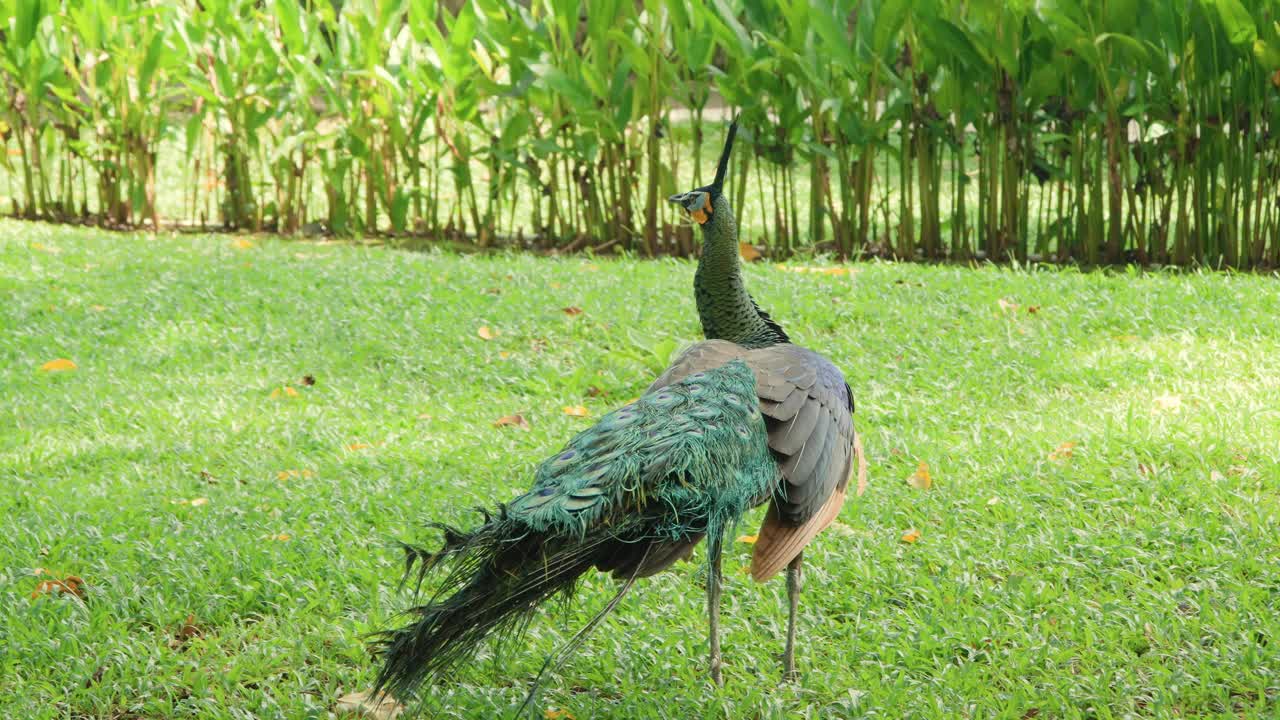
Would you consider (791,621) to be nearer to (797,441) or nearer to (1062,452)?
(797,441)

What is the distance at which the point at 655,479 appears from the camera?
7.79 feet

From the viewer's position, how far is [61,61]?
325 inches

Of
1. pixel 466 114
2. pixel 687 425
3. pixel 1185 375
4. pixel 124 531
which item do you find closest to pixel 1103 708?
pixel 687 425

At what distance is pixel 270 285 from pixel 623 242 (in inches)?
87.9

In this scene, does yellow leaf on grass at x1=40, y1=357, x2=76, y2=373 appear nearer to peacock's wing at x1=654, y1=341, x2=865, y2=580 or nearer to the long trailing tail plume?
peacock's wing at x1=654, y1=341, x2=865, y2=580

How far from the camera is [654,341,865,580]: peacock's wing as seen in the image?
269cm

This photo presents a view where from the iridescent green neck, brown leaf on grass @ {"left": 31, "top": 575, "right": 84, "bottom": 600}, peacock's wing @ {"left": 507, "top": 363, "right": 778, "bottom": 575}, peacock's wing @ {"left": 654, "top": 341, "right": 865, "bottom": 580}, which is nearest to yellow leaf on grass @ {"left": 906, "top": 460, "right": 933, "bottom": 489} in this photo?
the iridescent green neck

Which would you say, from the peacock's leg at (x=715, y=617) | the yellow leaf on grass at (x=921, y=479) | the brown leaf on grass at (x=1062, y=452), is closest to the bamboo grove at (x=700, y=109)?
the brown leaf on grass at (x=1062, y=452)

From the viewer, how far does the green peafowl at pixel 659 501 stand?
91.6 inches

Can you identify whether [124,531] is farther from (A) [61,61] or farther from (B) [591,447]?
(A) [61,61]

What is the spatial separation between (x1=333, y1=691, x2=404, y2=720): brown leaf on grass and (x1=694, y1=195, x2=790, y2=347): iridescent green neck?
1.29 m

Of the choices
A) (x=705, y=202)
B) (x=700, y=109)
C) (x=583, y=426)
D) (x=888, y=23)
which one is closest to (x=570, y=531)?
(x=705, y=202)

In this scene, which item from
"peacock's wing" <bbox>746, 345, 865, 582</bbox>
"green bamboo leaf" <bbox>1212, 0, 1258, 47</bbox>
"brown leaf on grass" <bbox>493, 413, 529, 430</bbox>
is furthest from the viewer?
"green bamboo leaf" <bbox>1212, 0, 1258, 47</bbox>

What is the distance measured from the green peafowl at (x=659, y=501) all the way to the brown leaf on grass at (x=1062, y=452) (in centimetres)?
134
